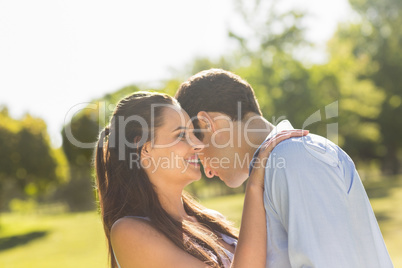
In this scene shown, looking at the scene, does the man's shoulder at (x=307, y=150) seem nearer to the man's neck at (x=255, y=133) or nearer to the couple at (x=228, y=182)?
the couple at (x=228, y=182)

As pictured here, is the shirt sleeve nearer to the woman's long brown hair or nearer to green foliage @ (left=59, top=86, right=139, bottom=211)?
the woman's long brown hair

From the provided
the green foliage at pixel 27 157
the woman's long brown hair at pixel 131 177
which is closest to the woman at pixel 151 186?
the woman's long brown hair at pixel 131 177

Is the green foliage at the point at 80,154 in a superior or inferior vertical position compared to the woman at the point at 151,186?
inferior

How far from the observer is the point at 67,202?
137ft

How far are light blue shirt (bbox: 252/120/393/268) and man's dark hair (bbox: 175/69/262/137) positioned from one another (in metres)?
0.95

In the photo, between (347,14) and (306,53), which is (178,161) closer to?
(306,53)

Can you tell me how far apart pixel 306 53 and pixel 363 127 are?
23.4 ft

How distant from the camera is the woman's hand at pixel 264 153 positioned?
260cm

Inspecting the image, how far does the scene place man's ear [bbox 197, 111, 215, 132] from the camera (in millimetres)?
3560

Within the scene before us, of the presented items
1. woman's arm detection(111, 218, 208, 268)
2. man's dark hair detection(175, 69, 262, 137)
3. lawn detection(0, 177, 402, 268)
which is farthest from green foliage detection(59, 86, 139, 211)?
woman's arm detection(111, 218, 208, 268)

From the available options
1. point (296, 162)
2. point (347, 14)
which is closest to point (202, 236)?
point (296, 162)

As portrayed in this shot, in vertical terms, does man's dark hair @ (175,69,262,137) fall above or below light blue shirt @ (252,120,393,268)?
above

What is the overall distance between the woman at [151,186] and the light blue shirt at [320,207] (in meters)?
0.86

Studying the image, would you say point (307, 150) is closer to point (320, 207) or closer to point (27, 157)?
point (320, 207)
